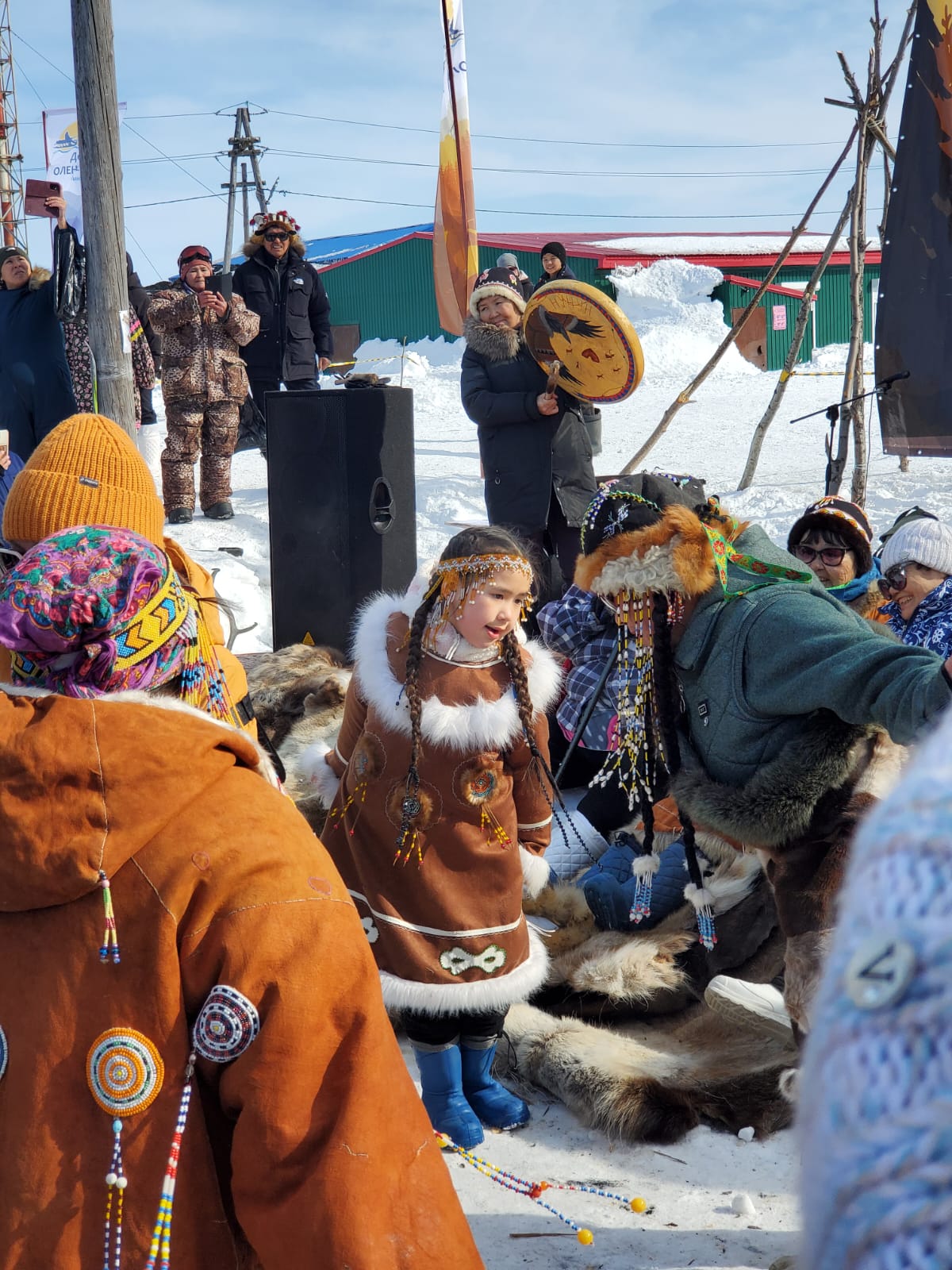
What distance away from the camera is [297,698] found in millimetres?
Answer: 5145

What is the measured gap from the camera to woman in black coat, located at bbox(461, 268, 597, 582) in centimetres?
590

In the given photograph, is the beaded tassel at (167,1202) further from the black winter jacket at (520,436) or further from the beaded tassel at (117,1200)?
the black winter jacket at (520,436)

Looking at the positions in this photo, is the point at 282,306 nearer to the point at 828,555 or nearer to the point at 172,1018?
the point at 828,555

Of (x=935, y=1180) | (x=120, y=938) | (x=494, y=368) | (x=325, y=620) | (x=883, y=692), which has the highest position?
(x=494, y=368)

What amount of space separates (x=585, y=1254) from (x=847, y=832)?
1.14 meters

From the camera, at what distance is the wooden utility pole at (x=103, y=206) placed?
5.32 m

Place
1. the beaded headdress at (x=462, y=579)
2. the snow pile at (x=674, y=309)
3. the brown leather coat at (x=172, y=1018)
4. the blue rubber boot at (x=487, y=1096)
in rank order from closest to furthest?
the brown leather coat at (x=172, y=1018) → the beaded headdress at (x=462, y=579) → the blue rubber boot at (x=487, y=1096) → the snow pile at (x=674, y=309)

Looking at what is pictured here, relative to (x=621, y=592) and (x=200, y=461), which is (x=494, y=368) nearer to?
(x=200, y=461)

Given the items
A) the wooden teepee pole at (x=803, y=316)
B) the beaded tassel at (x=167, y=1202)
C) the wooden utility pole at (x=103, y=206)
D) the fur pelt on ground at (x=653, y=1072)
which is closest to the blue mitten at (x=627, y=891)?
the fur pelt on ground at (x=653, y=1072)

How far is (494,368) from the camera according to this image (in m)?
6.00

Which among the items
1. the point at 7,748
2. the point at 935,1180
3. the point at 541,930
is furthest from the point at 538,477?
the point at 935,1180

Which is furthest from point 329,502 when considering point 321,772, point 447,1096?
point 447,1096

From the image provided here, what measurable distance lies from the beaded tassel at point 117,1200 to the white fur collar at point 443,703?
163 centimetres

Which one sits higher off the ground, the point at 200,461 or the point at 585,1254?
the point at 200,461
